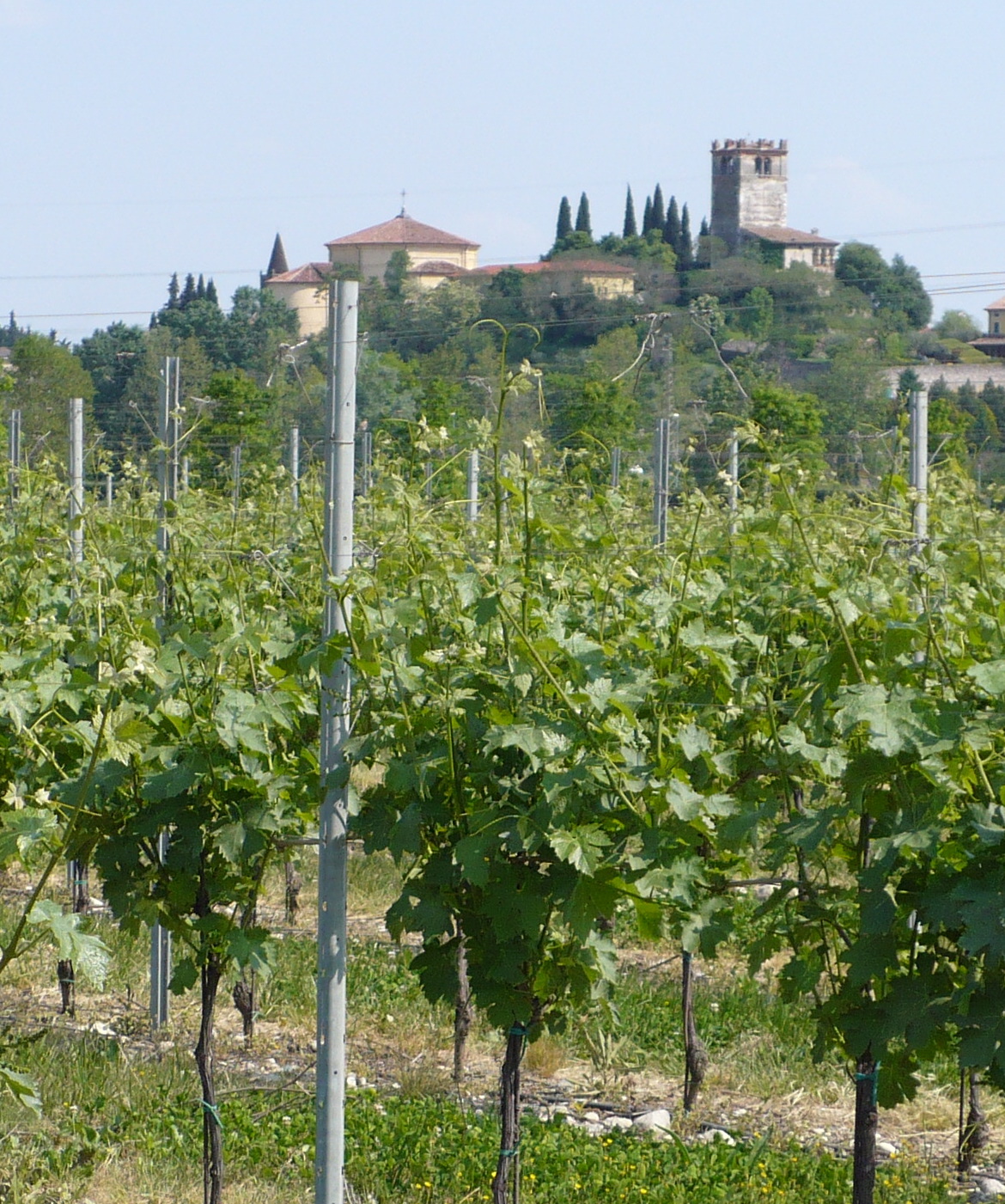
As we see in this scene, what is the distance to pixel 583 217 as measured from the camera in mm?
99875

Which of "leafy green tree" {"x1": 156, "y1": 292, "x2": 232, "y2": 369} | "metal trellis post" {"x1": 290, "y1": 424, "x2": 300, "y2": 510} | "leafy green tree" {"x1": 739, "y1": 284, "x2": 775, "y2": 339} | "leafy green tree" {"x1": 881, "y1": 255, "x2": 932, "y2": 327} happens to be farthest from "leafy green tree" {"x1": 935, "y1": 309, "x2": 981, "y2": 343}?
"metal trellis post" {"x1": 290, "y1": 424, "x2": 300, "y2": 510}

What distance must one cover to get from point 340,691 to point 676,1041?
2.67 m

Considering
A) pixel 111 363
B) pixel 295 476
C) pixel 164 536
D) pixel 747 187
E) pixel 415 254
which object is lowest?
pixel 164 536

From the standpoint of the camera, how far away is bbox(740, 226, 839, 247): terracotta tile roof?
11381 centimetres

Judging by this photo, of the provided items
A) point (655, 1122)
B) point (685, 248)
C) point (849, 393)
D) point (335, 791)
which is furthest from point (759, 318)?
point (685, 248)

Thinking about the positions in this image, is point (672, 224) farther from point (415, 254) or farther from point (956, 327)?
point (956, 327)

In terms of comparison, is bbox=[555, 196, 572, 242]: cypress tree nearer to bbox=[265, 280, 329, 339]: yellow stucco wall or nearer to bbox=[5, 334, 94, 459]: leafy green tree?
bbox=[265, 280, 329, 339]: yellow stucco wall

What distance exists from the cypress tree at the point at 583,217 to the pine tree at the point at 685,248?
21.4 ft

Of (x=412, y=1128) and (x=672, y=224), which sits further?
(x=672, y=224)

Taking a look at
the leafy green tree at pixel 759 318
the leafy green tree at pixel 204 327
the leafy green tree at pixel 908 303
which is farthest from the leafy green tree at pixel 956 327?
the leafy green tree at pixel 204 327

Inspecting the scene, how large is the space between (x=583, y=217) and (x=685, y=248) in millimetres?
7401

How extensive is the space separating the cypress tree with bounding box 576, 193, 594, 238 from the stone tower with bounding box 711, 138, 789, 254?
31.7 metres

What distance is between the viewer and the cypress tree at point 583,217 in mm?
98938

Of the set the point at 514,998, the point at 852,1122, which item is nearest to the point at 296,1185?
the point at 514,998
